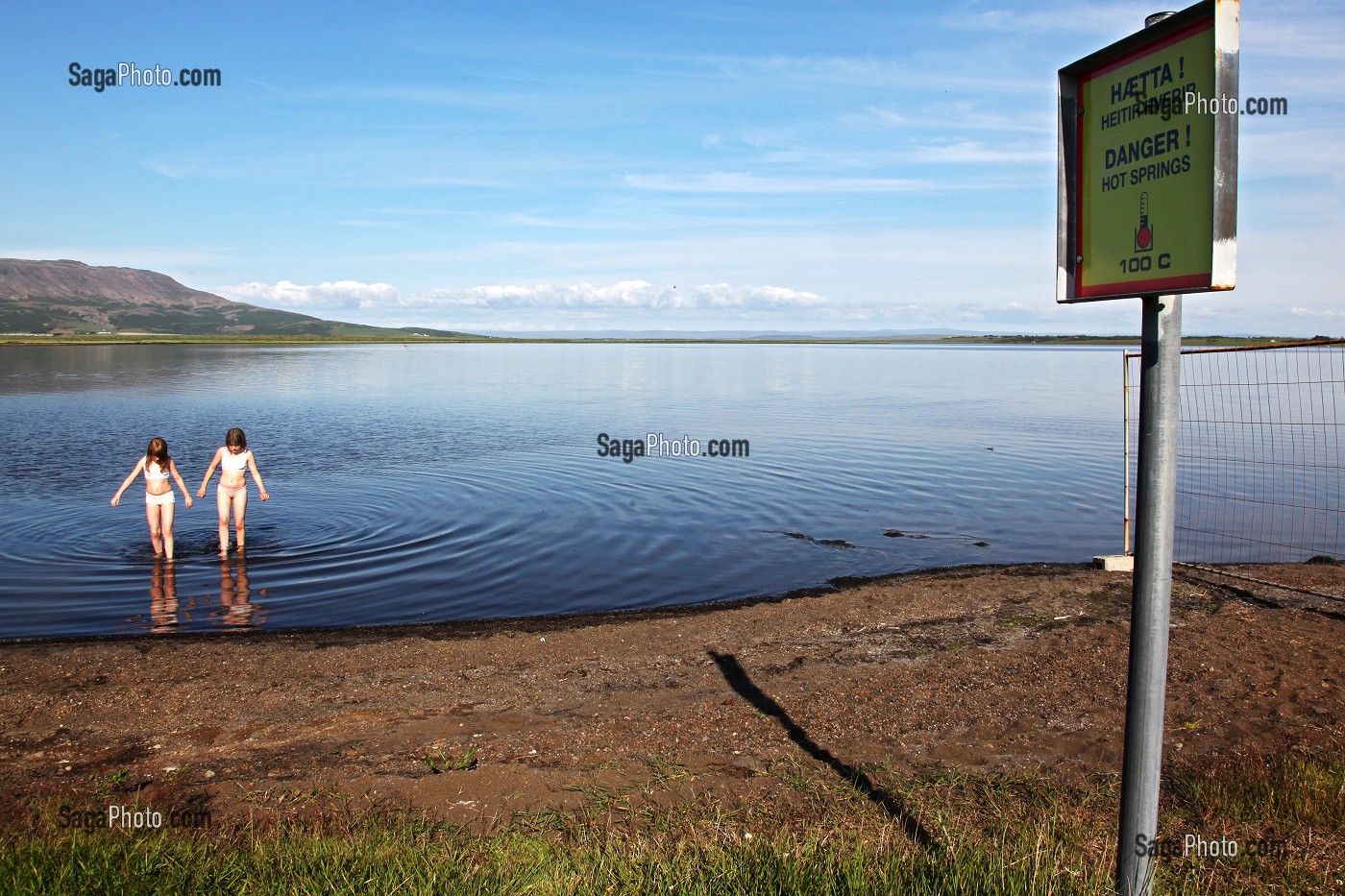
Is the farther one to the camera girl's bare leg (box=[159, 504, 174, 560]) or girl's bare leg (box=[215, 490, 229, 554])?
girl's bare leg (box=[215, 490, 229, 554])

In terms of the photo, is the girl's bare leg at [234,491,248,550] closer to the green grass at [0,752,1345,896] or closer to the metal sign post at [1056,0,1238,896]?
the green grass at [0,752,1345,896]

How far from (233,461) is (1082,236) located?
13568mm

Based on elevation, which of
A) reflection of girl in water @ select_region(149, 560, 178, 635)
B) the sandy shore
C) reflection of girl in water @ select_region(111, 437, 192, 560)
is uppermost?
reflection of girl in water @ select_region(111, 437, 192, 560)

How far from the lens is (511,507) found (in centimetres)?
1864

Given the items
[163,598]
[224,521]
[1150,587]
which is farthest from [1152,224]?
[224,521]

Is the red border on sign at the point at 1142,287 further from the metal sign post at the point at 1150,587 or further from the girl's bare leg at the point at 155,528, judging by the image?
the girl's bare leg at the point at 155,528

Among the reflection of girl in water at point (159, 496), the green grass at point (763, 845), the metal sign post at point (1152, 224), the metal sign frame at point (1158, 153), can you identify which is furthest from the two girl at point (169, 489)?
the metal sign post at point (1152, 224)

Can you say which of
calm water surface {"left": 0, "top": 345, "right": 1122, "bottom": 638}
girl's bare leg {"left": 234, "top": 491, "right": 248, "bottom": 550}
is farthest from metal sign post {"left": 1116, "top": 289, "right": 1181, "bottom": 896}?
girl's bare leg {"left": 234, "top": 491, "right": 248, "bottom": 550}

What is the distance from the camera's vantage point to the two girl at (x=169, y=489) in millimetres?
13648

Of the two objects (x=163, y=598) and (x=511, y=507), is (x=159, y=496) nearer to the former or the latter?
(x=163, y=598)

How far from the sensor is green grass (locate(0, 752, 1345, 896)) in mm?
4152

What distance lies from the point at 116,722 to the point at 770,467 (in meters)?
18.6

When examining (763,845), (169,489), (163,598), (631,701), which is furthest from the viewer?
(169,489)

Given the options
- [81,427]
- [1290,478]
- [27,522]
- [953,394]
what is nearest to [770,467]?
[1290,478]
